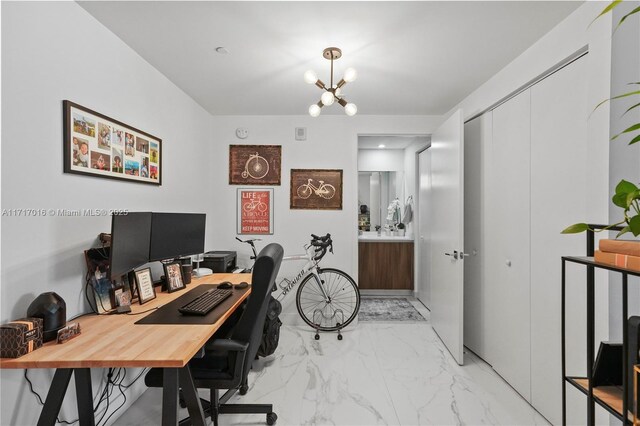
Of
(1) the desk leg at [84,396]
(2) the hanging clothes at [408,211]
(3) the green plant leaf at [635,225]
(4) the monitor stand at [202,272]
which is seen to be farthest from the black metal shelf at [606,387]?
(2) the hanging clothes at [408,211]

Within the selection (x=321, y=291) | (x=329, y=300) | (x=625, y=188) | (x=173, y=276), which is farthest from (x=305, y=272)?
(x=625, y=188)

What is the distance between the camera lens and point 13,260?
1.27 metres

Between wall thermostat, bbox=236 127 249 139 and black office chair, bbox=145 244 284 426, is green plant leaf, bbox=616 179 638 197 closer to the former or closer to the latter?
black office chair, bbox=145 244 284 426

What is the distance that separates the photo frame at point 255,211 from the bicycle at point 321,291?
20 centimetres

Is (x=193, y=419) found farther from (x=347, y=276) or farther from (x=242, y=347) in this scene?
(x=347, y=276)

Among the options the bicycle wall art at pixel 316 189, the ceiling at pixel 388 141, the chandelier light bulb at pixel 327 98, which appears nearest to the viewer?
the chandelier light bulb at pixel 327 98

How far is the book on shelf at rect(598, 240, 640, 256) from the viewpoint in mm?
907

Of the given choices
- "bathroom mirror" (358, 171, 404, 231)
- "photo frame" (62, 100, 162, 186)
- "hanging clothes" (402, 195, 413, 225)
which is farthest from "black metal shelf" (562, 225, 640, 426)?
"bathroom mirror" (358, 171, 404, 231)

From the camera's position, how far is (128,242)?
5.51ft

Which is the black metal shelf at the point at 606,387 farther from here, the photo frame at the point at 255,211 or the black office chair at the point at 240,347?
the photo frame at the point at 255,211

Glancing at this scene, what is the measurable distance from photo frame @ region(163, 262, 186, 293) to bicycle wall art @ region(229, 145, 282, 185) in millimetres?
1538

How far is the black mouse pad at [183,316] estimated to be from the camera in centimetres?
152

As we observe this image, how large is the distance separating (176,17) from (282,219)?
2221 millimetres

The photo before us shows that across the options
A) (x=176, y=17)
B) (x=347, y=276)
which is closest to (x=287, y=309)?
(x=347, y=276)
